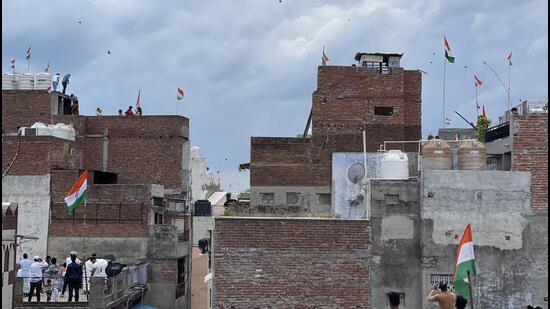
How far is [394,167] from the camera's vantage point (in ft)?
75.3

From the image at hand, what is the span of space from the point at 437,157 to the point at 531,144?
2865 mm

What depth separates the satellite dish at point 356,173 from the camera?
2844 centimetres

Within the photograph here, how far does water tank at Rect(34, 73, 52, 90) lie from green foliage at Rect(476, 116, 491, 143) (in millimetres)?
25694

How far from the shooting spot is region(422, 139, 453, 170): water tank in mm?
22453

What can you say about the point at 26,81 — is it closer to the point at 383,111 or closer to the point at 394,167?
the point at 383,111

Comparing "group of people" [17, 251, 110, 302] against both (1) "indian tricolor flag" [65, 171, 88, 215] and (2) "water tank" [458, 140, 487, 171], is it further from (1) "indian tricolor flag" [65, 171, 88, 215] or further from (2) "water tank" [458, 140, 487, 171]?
(2) "water tank" [458, 140, 487, 171]

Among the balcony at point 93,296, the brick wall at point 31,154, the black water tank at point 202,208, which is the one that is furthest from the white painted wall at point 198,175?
the balcony at point 93,296

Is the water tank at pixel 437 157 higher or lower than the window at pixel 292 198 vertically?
higher

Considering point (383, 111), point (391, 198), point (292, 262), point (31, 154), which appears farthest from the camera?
point (383, 111)

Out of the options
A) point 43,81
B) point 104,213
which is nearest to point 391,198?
point 104,213

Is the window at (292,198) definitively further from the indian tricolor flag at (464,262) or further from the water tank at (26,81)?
the indian tricolor flag at (464,262)

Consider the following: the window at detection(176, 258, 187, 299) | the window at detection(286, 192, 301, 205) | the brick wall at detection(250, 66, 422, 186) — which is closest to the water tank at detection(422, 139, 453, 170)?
the brick wall at detection(250, 66, 422, 186)

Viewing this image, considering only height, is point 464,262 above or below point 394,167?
below

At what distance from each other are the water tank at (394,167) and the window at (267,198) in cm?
1398
